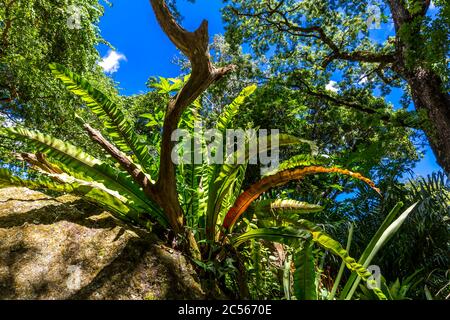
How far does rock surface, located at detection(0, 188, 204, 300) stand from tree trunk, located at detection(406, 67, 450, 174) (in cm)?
536

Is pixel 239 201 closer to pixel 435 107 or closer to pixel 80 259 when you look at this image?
pixel 80 259

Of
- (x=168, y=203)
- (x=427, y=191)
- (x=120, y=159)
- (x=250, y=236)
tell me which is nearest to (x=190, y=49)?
(x=120, y=159)

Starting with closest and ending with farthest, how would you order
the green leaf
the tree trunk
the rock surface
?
1. the rock surface
2. the green leaf
3. the tree trunk

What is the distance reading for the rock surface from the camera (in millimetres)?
1472

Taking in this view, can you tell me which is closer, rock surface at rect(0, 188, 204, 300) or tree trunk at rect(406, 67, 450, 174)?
rock surface at rect(0, 188, 204, 300)

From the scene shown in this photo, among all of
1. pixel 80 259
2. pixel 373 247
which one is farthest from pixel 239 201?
pixel 80 259

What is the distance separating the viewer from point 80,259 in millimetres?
1643

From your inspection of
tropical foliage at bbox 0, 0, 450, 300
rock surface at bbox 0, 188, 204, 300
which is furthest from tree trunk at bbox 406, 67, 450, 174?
rock surface at bbox 0, 188, 204, 300

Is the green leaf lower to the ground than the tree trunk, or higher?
lower

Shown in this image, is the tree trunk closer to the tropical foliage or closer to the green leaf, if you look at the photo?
the tropical foliage

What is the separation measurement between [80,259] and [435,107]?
20.6 feet

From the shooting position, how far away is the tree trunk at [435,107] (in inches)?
216

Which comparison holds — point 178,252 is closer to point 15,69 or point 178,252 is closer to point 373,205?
point 373,205

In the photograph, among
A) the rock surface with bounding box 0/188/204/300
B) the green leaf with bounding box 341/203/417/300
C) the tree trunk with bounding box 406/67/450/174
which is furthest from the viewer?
the tree trunk with bounding box 406/67/450/174
